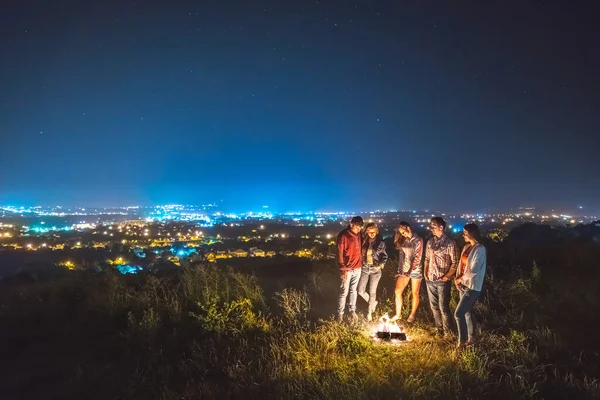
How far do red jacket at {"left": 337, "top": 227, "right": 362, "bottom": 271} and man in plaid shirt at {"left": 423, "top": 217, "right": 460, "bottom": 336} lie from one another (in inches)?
52.9

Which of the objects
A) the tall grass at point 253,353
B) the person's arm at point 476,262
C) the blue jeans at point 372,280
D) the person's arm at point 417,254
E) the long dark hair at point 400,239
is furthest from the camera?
the blue jeans at point 372,280

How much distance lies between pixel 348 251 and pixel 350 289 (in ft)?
2.84

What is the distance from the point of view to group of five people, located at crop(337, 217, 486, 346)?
590cm

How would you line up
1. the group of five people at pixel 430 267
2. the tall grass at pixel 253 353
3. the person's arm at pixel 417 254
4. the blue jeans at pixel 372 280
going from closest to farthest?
1. the tall grass at pixel 253 353
2. the group of five people at pixel 430 267
3. the person's arm at pixel 417 254
4. the blue jeans at pixel 372 280

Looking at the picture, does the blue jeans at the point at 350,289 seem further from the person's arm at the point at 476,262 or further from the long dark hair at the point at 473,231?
the long dark hair at the point at 473,231

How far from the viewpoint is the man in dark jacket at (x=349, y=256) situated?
7.28 m

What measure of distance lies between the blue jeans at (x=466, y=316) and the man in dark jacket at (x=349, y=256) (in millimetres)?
1982

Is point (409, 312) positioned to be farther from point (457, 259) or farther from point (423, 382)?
point (423, 382)

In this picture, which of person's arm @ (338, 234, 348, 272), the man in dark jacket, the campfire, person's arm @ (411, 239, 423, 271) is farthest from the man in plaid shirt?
person's arm @ (338, 234, 348, 272)

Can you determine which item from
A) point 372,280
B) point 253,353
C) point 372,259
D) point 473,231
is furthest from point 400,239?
point 253,353

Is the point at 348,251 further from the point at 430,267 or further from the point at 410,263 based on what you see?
the point at 430,267

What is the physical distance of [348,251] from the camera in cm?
728

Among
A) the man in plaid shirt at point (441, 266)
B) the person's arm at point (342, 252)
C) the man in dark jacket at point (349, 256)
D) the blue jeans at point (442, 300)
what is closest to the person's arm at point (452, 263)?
the man in plaid shirt at point (441, 266)

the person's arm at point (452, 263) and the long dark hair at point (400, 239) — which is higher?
the long dark hair at point (400, 239)
